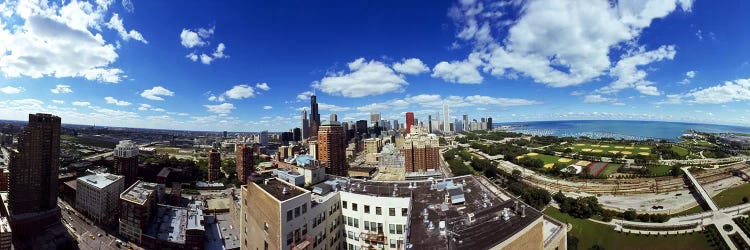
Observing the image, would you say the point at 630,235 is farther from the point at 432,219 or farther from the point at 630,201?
the point at 432,219

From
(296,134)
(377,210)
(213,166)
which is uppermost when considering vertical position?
(296,134)

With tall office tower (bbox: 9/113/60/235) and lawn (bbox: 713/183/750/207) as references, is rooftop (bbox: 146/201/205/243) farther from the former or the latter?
lawn (bbox: 713/183/750/207)

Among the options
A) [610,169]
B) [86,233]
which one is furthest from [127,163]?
[610,169]

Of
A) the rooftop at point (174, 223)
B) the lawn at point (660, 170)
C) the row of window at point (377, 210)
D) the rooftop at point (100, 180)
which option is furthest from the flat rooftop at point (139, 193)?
the lawn at point (660, 170)

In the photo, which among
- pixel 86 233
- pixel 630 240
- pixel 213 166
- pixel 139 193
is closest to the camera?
pixel 630 240

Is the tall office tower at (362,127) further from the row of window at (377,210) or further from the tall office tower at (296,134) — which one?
the row of window at (377,210)

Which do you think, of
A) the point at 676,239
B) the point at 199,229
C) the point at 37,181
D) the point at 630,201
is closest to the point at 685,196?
the point at 630,201

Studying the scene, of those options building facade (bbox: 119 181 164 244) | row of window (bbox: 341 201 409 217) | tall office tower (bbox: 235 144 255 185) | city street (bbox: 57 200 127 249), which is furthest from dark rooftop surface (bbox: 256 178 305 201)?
tall office tower (bbox: 235 144 255 185)

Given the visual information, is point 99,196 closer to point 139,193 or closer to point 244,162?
point 139,193
